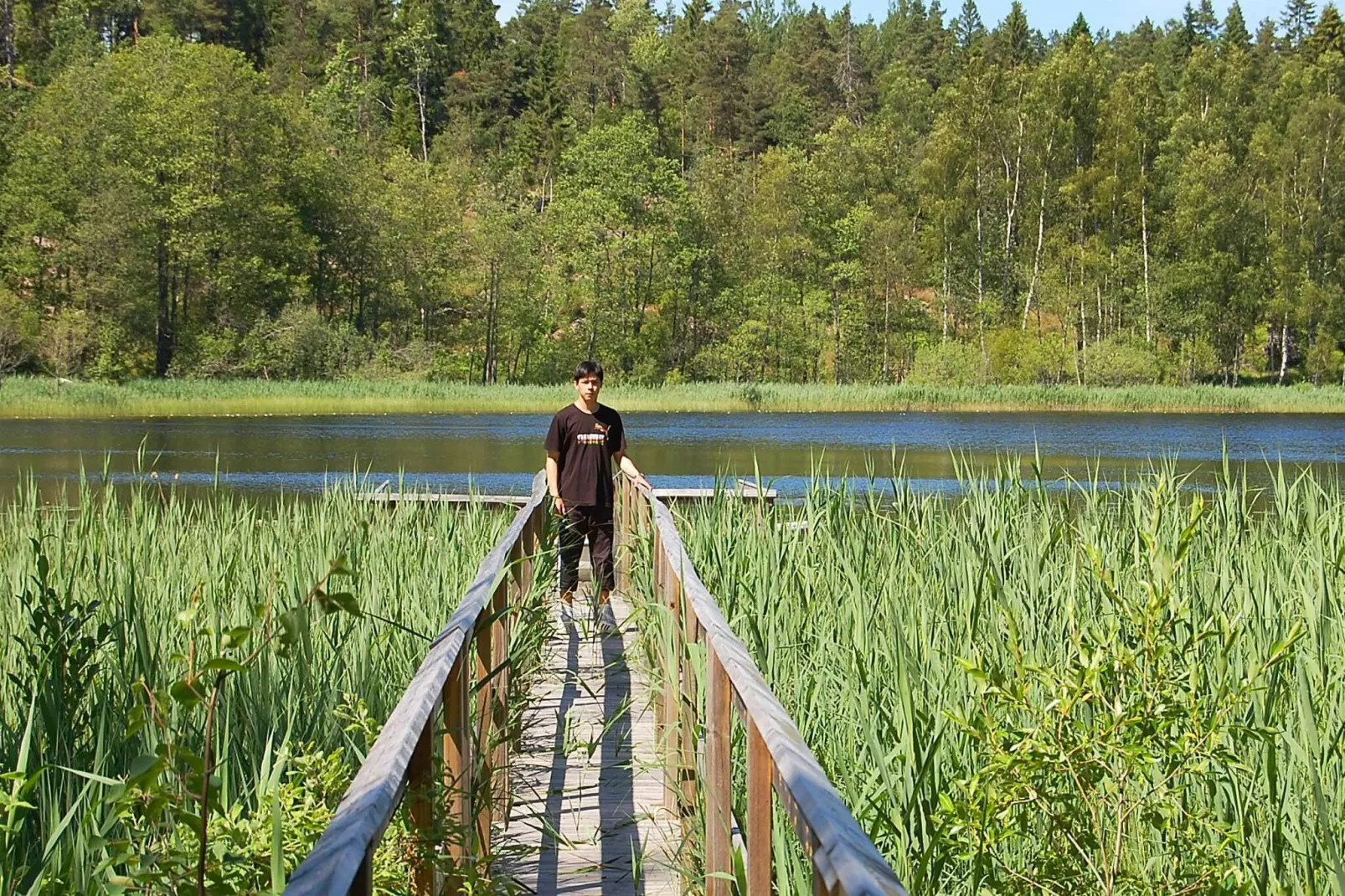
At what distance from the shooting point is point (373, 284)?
194ft

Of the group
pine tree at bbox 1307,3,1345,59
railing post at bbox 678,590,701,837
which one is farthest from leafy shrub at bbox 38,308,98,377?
pine tree at bbox 1307,3,1345,59

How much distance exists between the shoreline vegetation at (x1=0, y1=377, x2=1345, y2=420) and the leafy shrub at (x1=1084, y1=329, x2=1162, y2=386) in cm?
331

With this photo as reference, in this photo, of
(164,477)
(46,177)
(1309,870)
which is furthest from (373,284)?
(1309,870)

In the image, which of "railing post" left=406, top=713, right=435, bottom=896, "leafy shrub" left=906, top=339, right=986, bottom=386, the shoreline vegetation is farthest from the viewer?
"leafy shrub" left=906, top=339, right=986, bottom=386

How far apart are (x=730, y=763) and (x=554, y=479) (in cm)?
536

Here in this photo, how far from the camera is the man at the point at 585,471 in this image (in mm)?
8414

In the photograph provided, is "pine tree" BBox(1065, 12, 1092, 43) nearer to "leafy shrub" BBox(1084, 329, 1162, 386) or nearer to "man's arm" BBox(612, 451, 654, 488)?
"leafy shrub" BBox(1084, 329, 1162, 386)

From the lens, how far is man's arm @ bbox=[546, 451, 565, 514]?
27.2 ft

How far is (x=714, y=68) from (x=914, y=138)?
21.5 metres

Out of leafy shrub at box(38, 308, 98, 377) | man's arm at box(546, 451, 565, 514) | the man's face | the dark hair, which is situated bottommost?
man's arm at box(546, 451, 565, 514)

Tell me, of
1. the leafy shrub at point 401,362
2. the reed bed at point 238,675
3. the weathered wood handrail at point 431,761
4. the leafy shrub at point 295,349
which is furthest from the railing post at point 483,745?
the leafy shrub at point 401,362

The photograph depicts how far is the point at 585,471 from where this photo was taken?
28.0 ft

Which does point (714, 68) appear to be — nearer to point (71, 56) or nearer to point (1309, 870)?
point (71, 56)

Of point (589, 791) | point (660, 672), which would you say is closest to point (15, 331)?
point (660, 672)
